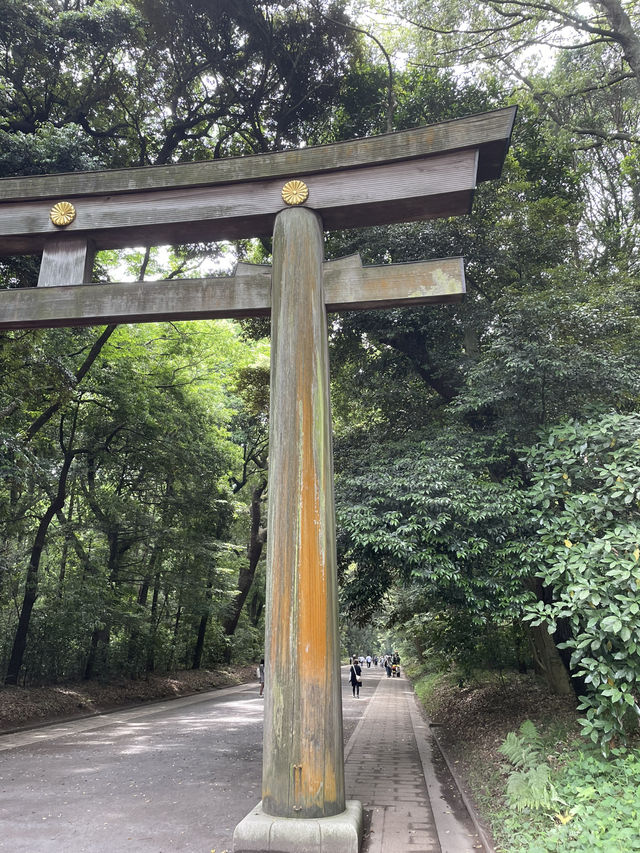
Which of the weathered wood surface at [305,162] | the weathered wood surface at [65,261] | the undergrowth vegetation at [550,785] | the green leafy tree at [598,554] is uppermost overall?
the weathered wood surface at [305,162]

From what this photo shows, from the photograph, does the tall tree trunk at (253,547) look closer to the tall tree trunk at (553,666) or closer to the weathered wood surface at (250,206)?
the tall tree trunk at (553,666)

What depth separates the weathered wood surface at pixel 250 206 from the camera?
4961 mm

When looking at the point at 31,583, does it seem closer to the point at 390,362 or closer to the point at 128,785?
the point at 128,785

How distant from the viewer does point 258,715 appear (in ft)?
47.4

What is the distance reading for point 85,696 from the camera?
14.9 m

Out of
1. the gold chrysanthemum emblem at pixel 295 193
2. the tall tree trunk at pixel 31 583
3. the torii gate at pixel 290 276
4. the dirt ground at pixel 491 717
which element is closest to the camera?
the torii gate at pixel 290 276

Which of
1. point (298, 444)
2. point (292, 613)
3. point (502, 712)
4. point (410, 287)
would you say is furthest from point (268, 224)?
point (502, 712)

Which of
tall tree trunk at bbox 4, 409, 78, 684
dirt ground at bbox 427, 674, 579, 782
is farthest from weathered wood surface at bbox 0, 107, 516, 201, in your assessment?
tall tree trunk at bbox 4, 409, 78, 684

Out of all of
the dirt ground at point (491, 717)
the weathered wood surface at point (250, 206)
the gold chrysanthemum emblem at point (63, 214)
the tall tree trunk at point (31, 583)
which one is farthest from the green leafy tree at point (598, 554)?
the tall tree trunk at point (31, 583)

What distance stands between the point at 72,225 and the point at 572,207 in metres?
9.05

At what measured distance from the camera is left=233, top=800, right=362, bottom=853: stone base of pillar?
3.53 m

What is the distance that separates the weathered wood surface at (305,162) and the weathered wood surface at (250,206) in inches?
3.0

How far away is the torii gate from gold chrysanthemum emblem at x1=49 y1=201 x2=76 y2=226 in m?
0.01

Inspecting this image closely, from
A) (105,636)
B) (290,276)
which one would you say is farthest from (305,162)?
(105,636)
